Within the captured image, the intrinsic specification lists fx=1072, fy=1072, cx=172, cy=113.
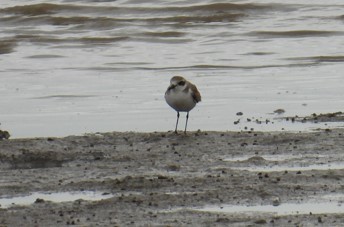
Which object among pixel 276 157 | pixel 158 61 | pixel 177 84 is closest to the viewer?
pixel 276 157

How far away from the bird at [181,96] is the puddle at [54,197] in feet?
12.4

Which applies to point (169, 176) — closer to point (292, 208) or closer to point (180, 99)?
point (292, 208)

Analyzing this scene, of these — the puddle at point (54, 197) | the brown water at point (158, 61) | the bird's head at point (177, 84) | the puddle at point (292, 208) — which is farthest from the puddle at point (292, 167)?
the bird's head at point (177, 84)

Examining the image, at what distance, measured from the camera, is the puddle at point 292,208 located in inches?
329

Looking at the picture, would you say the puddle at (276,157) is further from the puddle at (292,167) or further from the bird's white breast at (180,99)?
the bird's white breast at (180,99)

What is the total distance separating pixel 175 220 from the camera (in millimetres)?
8164

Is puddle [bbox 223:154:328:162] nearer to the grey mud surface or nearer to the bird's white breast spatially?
the grey mud surface

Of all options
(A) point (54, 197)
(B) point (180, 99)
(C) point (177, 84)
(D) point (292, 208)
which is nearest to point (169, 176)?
(A) point (54, 197)

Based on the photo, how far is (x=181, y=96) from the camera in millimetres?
12812

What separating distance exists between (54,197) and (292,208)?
2019 millimetres

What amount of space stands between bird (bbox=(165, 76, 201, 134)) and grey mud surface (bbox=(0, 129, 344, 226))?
0.71m

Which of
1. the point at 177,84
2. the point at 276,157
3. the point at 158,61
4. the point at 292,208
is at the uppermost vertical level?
the point at 292,208

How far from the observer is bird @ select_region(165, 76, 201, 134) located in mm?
12820

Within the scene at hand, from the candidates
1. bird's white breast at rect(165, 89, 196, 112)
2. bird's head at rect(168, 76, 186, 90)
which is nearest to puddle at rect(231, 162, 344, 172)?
bird's white breast at rect(165, 89, 196, 112)
